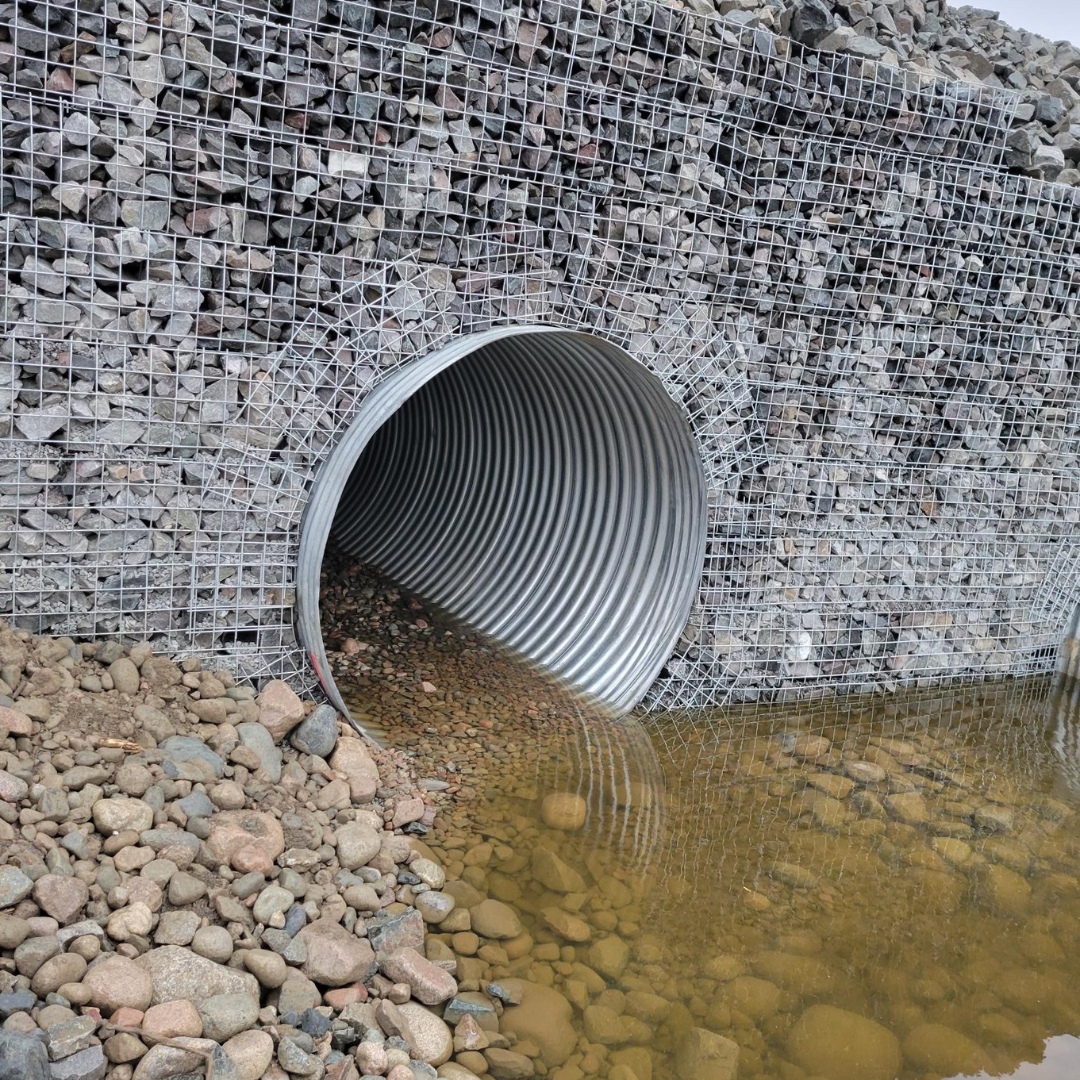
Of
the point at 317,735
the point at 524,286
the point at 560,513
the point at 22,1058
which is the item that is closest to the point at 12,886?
the point at 22,1058

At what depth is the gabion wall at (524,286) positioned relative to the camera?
4.75 m

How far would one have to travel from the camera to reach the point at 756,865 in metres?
5.25

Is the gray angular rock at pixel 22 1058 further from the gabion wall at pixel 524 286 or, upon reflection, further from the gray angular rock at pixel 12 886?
the gabion wall at pixel 524 286

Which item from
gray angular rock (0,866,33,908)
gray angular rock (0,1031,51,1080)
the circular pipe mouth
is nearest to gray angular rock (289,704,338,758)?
→ the circular pipe mouth

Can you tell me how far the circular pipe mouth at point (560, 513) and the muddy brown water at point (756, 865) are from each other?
15.9 inches

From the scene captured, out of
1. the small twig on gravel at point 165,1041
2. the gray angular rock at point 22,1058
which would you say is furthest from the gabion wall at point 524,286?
the gray angular rock at point 22,1058

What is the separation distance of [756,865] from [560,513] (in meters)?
3.13

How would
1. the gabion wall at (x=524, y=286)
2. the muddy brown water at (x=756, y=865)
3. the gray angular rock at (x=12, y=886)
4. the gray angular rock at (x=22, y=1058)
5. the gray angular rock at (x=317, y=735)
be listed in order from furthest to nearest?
the gray angular rock at (x=317, y=735) → the gabion wall at (x=524, y=286) → the muddy brown water at (x=756, y=865) → the gray angular rock at (x=12, y=886) → the gray angular rock at (x=22, y=1058)

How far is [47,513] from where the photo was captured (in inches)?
190

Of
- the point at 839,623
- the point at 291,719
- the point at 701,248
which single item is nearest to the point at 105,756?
the point at 291,719

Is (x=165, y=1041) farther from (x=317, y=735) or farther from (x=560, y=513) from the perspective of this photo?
(x=560, y=513)

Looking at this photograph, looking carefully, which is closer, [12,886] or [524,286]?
[12,886]

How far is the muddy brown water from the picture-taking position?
4.10 meters

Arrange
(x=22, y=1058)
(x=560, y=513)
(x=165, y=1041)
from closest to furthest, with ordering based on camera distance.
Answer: (x=22, y=1058) → (x=165, y=1041) → (x=560, y=513)
